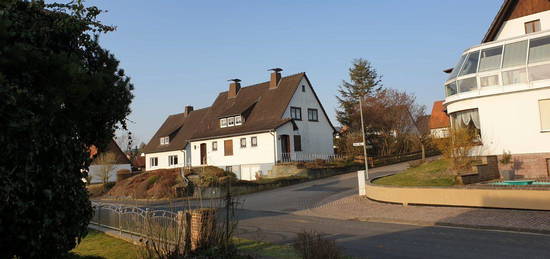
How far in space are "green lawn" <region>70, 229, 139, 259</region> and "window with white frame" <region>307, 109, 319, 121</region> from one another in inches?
1168

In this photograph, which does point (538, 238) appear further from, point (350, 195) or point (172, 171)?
point (172, 171)

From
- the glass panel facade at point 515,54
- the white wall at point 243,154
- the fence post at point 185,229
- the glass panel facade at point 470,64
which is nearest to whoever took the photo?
the fence post at point 185,229

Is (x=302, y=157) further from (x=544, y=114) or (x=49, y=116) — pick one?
(x=49, y=116)

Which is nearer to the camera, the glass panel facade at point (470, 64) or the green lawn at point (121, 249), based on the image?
the green lawn at point (121, 249)

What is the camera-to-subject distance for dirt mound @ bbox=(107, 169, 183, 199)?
29.0 meters

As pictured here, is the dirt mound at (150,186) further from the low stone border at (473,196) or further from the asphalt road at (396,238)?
the low stone border at (473,196)

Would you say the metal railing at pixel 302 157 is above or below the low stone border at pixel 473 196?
above

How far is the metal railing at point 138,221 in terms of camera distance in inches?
318

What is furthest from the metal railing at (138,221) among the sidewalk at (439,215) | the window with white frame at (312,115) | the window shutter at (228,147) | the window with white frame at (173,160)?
the window with white frame at (173,160)

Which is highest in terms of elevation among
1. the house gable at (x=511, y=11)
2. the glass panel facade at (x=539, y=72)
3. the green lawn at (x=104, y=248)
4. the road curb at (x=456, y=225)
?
the house gable at (x=511, y=11)

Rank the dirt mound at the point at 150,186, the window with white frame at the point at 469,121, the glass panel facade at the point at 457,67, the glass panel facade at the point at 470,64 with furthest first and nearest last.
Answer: the dirt mound at the point at 150,186, the glass panel facade at the point at 457,67, the glass panel facade at the point at 470,64, the window with white frame at the point at 469,121

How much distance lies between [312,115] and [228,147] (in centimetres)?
894

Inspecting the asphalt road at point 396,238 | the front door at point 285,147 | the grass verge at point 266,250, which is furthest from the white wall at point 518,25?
the grass verge at point 266,250

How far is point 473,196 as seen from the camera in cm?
1480
